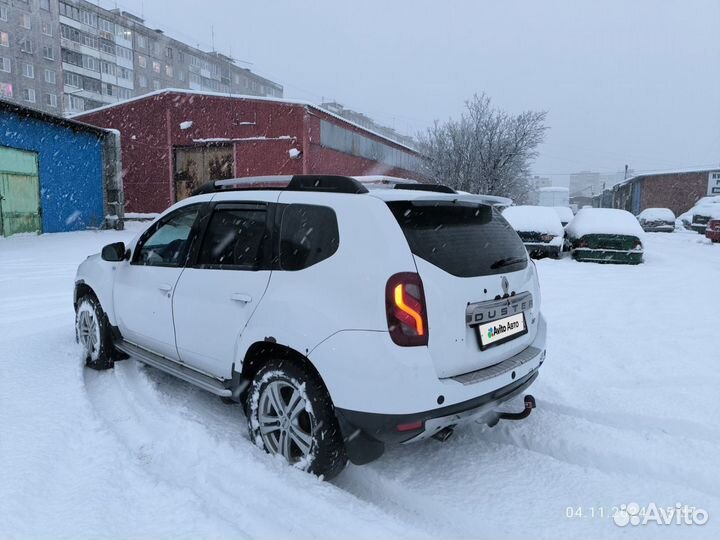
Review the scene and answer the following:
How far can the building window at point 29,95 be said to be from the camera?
51.8m

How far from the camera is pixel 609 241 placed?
11.7 metres

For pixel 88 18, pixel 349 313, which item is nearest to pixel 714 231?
pixel 349 313

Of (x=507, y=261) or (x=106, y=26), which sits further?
(x=106, y=26)

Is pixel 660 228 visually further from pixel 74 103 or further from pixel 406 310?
pixel 74 103

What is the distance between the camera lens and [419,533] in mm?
2367

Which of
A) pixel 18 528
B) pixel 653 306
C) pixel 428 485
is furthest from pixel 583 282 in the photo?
pixel 18 528

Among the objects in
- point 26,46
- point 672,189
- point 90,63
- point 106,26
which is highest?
point 106,26

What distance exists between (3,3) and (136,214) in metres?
41.2

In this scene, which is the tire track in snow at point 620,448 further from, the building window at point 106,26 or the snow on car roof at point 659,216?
the building window at point 106,26

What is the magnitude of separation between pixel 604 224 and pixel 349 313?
11.4 metres

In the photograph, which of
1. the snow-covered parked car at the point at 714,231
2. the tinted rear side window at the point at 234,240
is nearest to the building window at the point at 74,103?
the snow-covered parked car at the point at 714,231

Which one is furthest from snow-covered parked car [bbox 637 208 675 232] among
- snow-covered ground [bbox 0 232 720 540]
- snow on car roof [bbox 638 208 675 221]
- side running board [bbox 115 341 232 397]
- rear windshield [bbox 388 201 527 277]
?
side running board [bbox 115 341 232 397]

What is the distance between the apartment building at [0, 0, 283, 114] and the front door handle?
61.4 metres

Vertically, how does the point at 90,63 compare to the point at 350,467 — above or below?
above
